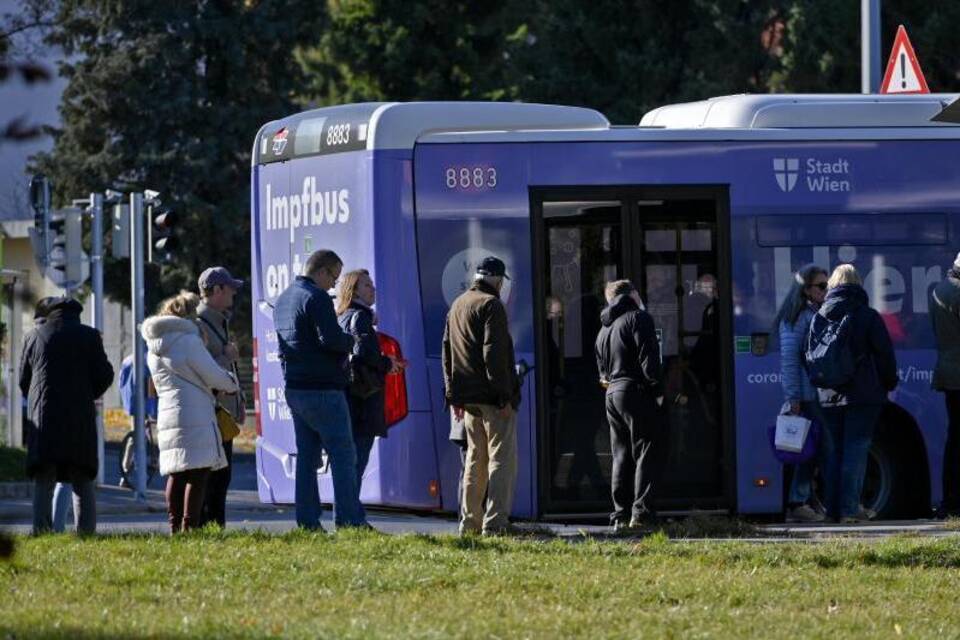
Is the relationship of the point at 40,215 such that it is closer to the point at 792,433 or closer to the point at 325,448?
the point at 325,448

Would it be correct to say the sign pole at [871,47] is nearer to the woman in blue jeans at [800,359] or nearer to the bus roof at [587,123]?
the bus roof at [587,123]

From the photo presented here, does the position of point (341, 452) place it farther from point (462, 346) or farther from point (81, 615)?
point (81, 615)

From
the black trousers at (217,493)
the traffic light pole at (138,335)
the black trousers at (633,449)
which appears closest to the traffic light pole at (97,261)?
the traffic light pole at (138,335)

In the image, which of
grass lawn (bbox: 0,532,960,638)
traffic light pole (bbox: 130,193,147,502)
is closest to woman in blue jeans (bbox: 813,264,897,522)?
grass lawn (bbox: 0,532,960,638)

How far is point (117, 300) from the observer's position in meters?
36.7

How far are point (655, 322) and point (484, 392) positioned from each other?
1.79 m

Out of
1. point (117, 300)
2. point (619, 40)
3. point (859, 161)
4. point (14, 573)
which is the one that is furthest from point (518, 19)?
point (14, 573)

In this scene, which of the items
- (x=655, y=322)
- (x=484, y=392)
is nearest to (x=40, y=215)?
(x=655, y=322)

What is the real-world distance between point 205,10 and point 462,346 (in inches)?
1007

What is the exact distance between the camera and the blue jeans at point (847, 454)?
42.0 feet

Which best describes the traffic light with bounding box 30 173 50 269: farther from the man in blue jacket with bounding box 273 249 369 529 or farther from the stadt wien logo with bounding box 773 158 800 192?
the stadt wien logo with bounding box 773 158 800 192

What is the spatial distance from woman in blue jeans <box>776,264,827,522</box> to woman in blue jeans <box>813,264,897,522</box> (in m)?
0.10

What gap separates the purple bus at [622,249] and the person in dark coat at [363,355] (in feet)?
1.22

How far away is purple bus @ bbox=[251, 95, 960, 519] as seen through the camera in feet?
41.5
